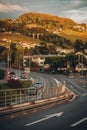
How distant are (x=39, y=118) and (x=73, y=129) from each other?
3.84 meters

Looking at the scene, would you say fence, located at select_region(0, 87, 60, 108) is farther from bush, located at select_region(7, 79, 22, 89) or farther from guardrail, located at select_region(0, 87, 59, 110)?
bush, located at select_region(7, 79, 22, 89)

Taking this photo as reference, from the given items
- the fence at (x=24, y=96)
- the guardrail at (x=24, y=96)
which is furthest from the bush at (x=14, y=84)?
the guardrail at (x=24, y=96)

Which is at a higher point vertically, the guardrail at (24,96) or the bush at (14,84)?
the guardrail at (24,96)

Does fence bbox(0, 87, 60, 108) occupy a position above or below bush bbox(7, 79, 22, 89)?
above

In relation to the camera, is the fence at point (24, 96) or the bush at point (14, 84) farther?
the bush at point (14, 84)

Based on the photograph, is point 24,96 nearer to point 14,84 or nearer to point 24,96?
point 24,96

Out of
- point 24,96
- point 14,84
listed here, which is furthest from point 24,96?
point 14,84

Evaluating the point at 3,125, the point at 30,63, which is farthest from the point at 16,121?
the point at 30,63

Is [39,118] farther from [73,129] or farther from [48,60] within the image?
[48,60]

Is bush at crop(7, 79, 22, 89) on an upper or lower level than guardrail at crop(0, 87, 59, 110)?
lower

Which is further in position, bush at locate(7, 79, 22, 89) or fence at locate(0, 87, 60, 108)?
bush at locate(7, 79, 22, 89)

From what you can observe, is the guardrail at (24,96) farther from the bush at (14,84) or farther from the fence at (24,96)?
the bush at (14,84)

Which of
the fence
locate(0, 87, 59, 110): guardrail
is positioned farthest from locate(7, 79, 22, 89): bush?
locate(0, 87, 59, 110): guardrail

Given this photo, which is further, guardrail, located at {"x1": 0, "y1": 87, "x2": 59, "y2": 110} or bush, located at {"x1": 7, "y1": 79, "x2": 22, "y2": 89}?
bush, located at {"x1": 7, "y1": 79, "x2": 22, "y2": 89}
